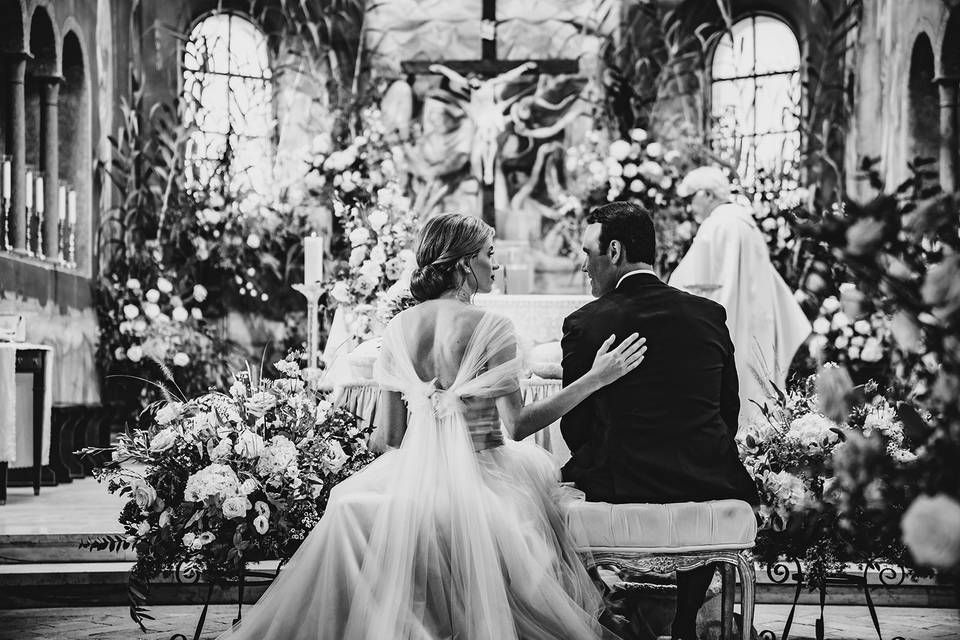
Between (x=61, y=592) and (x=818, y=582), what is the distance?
3.17 metres

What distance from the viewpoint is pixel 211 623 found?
4.54 meters

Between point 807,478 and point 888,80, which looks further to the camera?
point 888,80

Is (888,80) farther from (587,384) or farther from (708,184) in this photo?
(587,384)

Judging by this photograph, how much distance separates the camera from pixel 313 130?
1043cm

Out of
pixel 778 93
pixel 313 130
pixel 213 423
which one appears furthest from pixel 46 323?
pixel 778 93

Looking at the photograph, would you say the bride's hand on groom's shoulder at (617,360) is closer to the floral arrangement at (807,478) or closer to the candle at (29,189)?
the floral arrangement at (807,478)

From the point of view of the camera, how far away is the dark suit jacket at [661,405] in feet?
10.5

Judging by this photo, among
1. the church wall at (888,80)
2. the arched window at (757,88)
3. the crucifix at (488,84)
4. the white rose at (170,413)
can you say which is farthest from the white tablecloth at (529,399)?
the arched window at (757,88)

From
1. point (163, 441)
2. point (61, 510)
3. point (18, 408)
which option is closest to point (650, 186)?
point (18, 408)

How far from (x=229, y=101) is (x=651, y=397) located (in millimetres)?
8388

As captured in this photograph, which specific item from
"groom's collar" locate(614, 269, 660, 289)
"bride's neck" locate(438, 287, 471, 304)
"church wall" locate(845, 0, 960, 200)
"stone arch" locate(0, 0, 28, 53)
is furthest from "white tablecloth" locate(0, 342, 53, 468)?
"church wall" locate(845, 0, 960, 200)

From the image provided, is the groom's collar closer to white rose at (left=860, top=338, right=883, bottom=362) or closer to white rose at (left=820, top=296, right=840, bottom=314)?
white rose at (left=860, top=338, right=883, bottom=362)

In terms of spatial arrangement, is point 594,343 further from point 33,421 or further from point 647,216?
point 33,421

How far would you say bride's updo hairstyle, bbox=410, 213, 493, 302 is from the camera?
335cm
